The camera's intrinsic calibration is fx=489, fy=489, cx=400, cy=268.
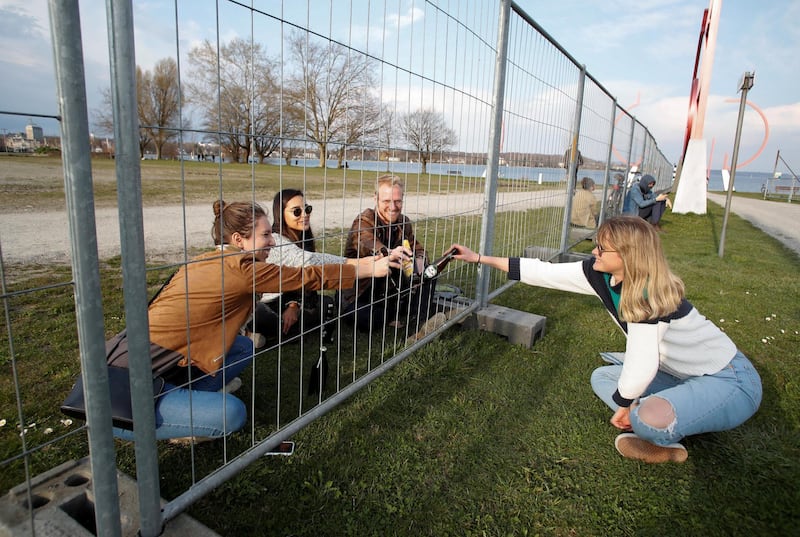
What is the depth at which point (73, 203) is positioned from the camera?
1.17m

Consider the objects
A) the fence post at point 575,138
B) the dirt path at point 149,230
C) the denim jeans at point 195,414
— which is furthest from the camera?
the fence post at point 575,138

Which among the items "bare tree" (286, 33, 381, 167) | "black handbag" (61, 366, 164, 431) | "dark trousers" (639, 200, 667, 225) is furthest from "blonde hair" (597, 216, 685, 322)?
"dark trousers" (639, 200, 667, 225)

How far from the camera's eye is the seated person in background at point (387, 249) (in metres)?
2.84

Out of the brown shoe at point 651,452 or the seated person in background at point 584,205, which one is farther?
the seated person in background at point 584,205

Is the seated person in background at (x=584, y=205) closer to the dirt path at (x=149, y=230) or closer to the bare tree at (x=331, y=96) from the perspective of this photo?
the dirt path at (x=149, y=230)

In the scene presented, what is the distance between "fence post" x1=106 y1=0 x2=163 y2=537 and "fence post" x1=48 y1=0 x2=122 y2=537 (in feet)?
0.27

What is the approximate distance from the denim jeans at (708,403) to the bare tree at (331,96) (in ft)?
6.39

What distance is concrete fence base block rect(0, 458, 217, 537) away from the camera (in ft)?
4.99

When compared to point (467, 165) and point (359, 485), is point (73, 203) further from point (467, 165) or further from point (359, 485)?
point (467, 165)

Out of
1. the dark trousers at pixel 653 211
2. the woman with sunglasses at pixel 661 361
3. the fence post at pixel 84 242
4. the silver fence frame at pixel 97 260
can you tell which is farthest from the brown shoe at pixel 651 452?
the dark trousers at pixel 653 211

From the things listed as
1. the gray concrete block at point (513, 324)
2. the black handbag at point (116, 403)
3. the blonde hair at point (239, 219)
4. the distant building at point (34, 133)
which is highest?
the distant building at point (34, 133)

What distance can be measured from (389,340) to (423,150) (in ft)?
5.16

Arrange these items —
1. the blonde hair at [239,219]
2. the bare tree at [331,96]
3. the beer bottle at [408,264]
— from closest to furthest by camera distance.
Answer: the bare tree at [331,96] < the blonde hair at [239,219] < the beer bottle at [408,264]

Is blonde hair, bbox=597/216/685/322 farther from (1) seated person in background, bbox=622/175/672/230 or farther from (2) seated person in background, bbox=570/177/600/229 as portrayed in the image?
(1) seated person in background, bbox=622/175/672/230
